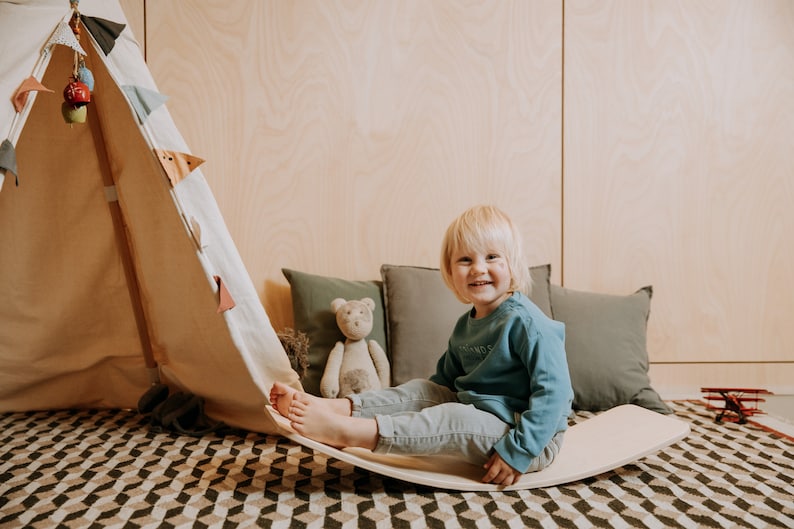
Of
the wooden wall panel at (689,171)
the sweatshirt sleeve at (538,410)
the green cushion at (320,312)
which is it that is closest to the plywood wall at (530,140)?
the wooden wall panel at (689,171)

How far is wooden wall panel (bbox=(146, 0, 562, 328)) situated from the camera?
208cm

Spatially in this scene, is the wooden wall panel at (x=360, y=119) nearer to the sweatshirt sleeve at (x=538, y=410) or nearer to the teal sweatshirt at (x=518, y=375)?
the teal sweatshirt at (x=518, y=375)

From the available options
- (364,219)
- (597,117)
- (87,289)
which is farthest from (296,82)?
(597,117)

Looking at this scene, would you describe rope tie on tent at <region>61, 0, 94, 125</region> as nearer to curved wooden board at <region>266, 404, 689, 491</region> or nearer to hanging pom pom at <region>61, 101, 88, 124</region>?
hanging pom pom at <region>61, 101, 88, 124</region>

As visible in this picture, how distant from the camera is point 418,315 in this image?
6.36 feet

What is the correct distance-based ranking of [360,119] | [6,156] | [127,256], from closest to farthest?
[6,156]
[127,256]
[360,119]

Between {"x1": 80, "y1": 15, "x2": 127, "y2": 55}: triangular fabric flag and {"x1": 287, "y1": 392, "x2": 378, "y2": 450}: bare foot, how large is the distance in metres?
0.97

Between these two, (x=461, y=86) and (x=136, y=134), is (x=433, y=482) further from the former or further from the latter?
(x=461, y=86)

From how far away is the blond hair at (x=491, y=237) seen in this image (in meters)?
1.40

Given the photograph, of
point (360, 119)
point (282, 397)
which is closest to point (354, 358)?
point (282, 397)

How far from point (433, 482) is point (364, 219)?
44.7 inches

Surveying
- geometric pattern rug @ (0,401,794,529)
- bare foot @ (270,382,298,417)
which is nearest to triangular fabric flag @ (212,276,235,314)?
bare foot @ (270,382,298,417)

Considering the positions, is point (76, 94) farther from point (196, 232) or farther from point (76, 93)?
point (196, 232)

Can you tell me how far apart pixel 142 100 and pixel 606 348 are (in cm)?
160
